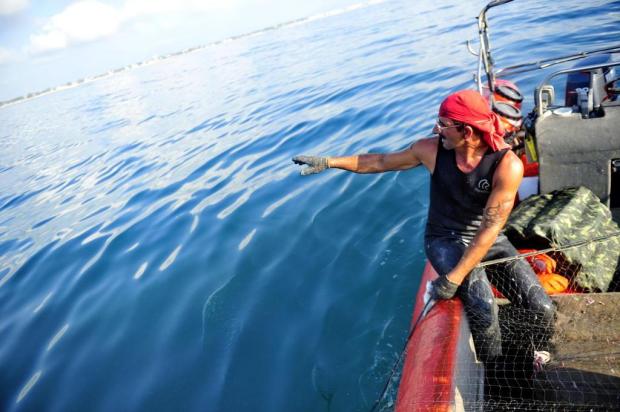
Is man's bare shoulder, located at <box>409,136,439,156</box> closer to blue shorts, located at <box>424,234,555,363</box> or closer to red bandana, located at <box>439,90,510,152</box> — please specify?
red bandana, located at <box>439,90,510,152</box>

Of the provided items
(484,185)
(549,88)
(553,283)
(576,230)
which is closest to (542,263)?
(553,283)

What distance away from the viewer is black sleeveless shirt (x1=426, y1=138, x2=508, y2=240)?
3044 millimetres

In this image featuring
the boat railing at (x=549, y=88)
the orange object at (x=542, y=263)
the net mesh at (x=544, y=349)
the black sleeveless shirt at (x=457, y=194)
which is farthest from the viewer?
the boat railing at (x=549, y=88)

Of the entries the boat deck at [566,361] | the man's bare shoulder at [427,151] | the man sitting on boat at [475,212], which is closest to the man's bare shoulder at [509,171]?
the man sitting on boat at [475,212]

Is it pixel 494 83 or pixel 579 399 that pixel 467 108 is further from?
pixel 494 83

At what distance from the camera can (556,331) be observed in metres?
3.05

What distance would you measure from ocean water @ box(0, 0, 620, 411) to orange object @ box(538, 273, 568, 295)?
1.52m

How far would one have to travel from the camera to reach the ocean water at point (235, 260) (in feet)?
14.7

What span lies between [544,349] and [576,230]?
108cm

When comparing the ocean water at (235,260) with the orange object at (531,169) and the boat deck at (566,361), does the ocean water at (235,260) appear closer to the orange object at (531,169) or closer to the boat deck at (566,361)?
the boat deck at (566,361)

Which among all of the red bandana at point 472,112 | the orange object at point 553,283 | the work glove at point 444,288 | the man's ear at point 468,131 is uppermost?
the red bandana at point 472,112

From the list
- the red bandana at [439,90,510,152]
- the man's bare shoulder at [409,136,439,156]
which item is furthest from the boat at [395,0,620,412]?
the man's bare shoulder at [409,136,439,156]

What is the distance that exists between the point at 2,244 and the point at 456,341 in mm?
11254

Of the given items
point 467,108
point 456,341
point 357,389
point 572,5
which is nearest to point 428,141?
point 467,108
